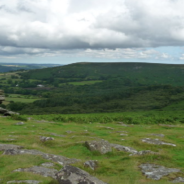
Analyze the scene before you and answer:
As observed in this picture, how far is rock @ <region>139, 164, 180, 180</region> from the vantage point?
16.4 meters

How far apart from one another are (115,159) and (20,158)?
950 cm

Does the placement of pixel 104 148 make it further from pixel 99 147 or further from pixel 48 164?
pixel 48 164

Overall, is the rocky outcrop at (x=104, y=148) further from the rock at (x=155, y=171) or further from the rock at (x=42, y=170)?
the rock at (x=42, y=170)

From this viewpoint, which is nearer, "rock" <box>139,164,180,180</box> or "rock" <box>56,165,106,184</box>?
"rock" <box>56,165,106,184</box>

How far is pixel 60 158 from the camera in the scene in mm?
20094

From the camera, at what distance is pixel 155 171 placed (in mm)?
17359

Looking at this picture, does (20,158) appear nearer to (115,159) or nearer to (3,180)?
(3,180)

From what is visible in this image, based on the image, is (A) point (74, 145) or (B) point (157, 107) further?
(B) point (157, 107)

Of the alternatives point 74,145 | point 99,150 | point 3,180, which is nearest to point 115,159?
point 99,150

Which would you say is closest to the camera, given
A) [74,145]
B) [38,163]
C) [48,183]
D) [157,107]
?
[48,183]

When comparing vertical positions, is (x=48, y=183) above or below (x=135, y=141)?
above

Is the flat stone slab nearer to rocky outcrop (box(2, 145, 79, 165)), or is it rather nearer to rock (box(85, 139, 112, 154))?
rocky outcrop (box(2, 145, 79, 165))

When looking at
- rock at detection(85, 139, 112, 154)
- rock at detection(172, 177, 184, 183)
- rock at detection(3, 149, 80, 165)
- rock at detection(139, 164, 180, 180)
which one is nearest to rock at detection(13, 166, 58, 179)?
rock at detection(3, 149, 80, 165)

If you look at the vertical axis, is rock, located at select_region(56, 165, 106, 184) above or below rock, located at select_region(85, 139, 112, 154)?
above
